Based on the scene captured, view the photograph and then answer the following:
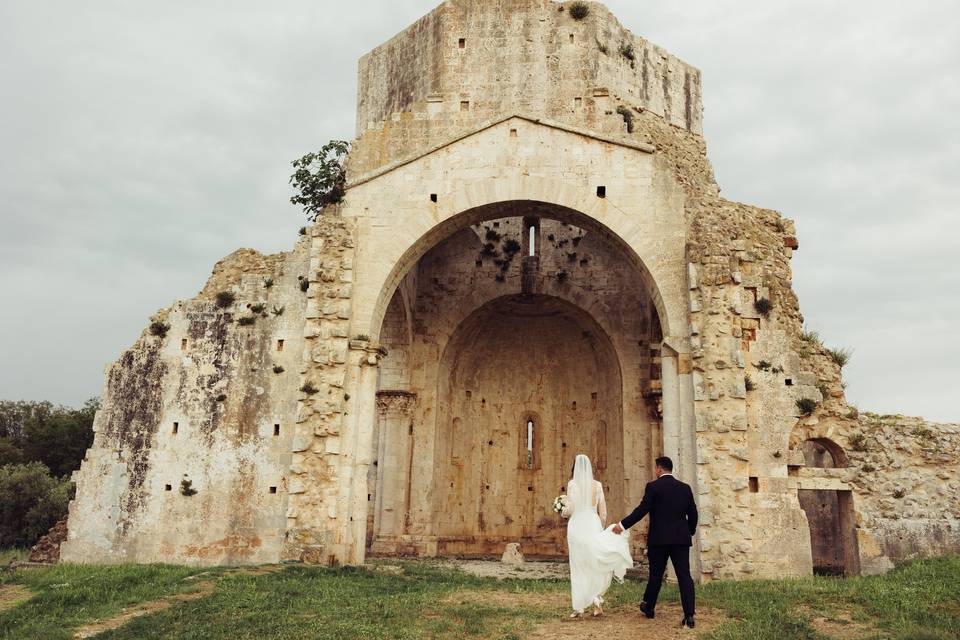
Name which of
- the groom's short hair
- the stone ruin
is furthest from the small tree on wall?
the groom's short hair

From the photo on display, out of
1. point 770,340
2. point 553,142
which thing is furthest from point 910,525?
point 553,142

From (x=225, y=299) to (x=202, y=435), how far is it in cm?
304

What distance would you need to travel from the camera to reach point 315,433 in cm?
1479

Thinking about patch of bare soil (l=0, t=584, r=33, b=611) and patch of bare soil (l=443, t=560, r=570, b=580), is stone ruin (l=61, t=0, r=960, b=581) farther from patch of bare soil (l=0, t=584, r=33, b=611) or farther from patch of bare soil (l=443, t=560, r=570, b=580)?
patch of bare soil (l=0, t=584, r=33, b=611)

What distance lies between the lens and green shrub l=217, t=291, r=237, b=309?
669 inches

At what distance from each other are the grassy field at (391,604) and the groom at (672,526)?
59cm

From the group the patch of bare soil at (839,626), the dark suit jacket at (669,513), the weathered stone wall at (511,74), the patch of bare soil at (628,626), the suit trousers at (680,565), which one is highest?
the weathered stone wall at (511,74)

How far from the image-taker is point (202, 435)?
16328mm

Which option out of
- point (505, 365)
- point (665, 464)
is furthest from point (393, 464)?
point (665, 464)

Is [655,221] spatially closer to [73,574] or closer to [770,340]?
[770,340]

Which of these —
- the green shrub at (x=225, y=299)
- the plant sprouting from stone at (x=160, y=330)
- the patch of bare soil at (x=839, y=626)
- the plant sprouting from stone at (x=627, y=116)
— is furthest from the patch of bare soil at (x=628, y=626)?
the plant sprouting from stone at (x=627, y=116)

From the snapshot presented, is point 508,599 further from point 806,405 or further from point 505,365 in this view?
point 505,365

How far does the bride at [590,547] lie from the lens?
346 inches

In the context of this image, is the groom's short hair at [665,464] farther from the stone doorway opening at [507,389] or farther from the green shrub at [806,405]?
the stone doorway opening at [507,389]
